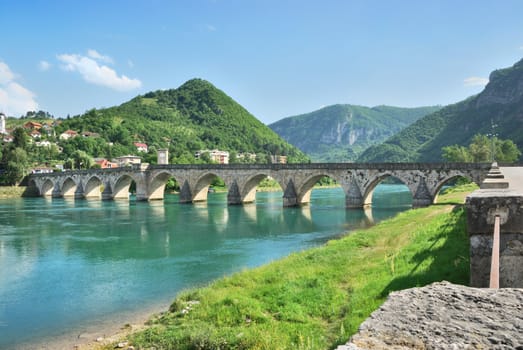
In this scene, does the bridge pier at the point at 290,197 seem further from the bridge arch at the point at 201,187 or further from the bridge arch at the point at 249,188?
the bridge arch at the point at 201,187

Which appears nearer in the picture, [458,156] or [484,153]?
[484,153]

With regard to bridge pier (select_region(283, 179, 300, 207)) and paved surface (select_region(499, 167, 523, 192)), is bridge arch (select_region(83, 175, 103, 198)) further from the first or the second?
paved surface (select_region(499, 167, 523, 192))

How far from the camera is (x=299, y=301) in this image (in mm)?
9891

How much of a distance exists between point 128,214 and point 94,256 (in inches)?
847

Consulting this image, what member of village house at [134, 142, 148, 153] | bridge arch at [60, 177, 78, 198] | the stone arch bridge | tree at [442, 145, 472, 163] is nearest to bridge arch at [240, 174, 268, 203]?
the stone arch bridge

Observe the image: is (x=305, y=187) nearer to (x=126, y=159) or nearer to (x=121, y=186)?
(x=121, y=186)

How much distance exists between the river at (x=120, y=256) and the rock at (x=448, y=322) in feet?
34.3

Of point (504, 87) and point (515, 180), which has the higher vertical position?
point (504, 87)

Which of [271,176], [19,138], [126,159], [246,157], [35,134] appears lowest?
[271,176]

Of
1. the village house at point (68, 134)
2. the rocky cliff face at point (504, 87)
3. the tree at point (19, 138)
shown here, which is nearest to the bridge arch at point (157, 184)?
the tree at point (19, 138)

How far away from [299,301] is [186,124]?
15310 centimetres

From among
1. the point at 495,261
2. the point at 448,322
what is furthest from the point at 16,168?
the point at 448,322

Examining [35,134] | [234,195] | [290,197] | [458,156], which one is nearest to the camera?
[290,197]

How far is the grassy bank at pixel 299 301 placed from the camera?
7.60 meters
